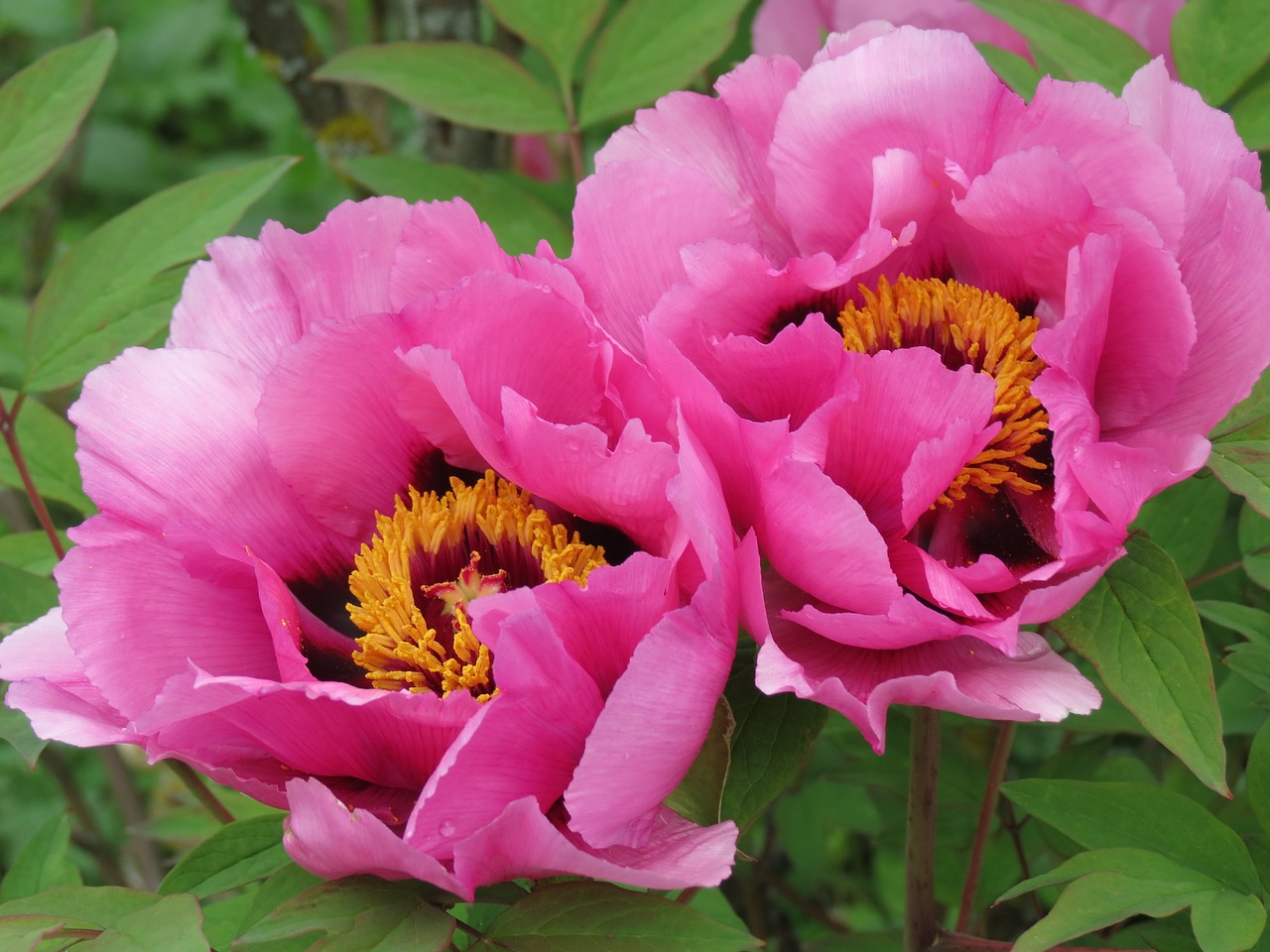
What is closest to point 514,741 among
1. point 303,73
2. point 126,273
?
point 126,273

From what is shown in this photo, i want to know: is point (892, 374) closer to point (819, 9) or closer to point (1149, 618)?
point (1149, 618)

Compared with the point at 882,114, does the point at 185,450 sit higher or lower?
lower

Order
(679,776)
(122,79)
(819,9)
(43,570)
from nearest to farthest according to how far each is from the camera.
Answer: (679,776) < (43,570) < (819,9) < (122,79)

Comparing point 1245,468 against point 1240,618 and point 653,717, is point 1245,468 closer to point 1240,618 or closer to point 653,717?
point 1240,618

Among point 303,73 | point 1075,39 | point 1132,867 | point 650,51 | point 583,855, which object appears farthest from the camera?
point 303,73

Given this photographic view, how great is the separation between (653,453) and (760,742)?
0.15 metres

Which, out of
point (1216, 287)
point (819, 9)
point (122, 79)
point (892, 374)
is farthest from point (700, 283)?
point (122, 79)

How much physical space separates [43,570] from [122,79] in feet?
6.22

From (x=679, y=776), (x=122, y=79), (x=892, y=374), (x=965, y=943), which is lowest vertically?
(x=122, y=79)

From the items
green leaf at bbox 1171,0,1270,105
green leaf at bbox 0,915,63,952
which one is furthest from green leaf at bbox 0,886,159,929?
green leaf at bbox 1171,0,1270,105

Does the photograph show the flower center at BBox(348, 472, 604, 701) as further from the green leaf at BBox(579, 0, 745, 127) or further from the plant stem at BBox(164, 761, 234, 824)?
the green leaf at BBox(579, 0, 745, 127)

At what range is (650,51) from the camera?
927 mm

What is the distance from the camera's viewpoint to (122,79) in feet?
8.34

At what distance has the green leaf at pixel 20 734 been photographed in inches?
24.5
